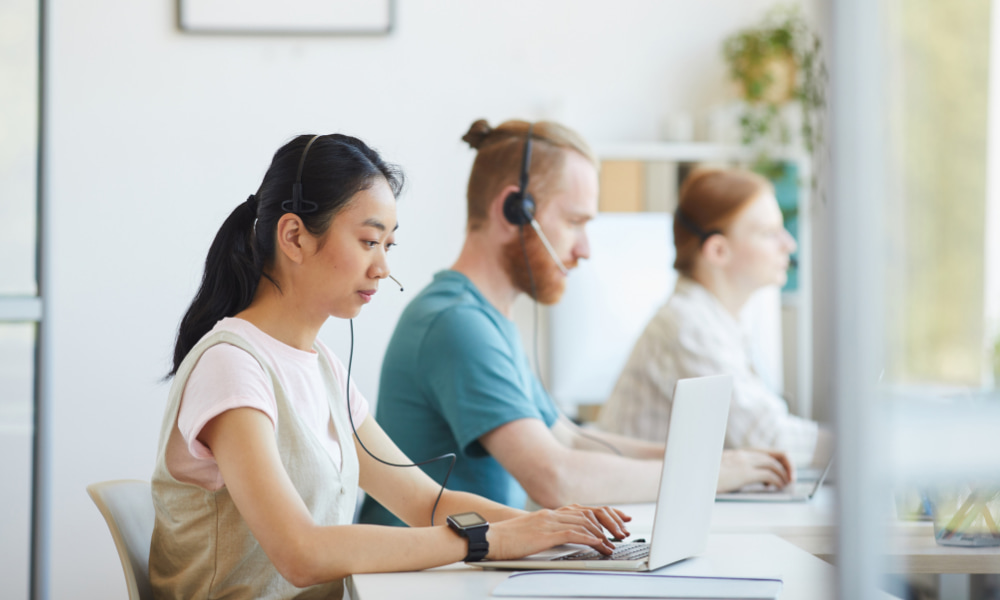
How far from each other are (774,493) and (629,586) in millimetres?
702

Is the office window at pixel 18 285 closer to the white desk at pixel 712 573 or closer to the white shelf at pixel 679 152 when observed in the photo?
the white desk at pixel 712 573

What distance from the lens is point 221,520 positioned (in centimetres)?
108

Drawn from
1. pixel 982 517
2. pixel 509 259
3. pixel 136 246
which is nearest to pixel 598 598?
pixel 982 517

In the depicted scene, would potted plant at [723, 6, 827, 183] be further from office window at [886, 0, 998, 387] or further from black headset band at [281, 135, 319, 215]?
office window at [886, 0, 998, 387]

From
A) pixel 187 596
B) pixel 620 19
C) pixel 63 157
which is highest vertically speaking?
pixel 620 19

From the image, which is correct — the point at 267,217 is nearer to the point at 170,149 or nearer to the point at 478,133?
the point at 478,133

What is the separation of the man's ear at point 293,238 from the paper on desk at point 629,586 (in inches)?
18.0

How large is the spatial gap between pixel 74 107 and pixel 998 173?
7.82 ft

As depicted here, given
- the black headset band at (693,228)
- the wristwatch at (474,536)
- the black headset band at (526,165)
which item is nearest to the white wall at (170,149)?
the black headset band at (693,228)

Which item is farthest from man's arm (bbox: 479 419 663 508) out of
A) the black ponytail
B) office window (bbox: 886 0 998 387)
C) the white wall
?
the white wall

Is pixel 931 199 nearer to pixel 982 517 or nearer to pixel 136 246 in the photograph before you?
pixel 982 517

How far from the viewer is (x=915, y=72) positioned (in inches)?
22.1

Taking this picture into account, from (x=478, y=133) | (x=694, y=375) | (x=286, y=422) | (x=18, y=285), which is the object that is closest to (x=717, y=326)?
(x=694, y=375)

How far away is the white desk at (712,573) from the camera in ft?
3.10
